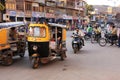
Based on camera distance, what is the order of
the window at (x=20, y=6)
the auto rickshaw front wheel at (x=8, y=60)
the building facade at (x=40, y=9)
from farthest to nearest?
the window at (x=20, y=6) → the building facade at (x=40, y=9) → the auto rickshaw front wheel at (x=8, y=60)

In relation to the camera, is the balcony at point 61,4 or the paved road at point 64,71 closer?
the paved road at point 64,71

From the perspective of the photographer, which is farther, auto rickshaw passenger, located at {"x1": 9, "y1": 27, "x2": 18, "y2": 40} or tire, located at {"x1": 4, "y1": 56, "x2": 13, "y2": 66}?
auto rickshaw passenger, located at {"x1": 9, "y1": 27, "x2": 18, "y2": 40}

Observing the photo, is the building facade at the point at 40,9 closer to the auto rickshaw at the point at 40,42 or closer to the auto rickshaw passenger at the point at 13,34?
the auto rickshaw passenger at the point at 13,34

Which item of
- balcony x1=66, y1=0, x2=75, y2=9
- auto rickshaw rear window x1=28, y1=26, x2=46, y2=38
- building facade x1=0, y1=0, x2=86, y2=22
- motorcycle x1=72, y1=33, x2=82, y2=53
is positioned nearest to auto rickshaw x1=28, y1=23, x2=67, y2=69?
auto rickshaw rear window x1=28, y1=26, x2=46, y2=38

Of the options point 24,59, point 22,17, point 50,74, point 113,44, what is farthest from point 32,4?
point 50,74

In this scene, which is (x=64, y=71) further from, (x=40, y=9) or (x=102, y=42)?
(x=40, y=9)


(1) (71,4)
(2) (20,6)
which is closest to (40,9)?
(2) (20,6)

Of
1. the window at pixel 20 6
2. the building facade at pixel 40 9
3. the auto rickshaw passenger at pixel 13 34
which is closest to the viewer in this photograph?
the auto rickshaw passenger at pixel 13 34

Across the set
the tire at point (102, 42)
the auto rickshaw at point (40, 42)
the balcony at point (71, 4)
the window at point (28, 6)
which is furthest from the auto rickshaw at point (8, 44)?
the balcony at point (71, 4)

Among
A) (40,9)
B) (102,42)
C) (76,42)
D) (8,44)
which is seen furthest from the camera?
(40,9)

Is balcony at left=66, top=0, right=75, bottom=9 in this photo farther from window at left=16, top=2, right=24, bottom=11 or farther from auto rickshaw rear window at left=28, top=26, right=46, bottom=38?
auto rickshaw rear window at left=28, top=26, right=46, bottom=38

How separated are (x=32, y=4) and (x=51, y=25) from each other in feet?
167

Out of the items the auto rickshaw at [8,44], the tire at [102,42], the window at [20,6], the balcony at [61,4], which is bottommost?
the tire at [102,42]

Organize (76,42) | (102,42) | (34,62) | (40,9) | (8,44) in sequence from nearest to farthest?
(34,62)
(8,44)
(76,42)
(102,42)
(40,9)
